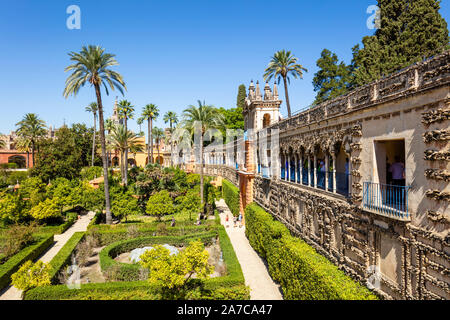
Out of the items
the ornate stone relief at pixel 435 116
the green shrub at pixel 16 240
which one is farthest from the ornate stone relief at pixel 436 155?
the green shrub at pixel 16 240

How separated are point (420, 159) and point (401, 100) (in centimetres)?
170

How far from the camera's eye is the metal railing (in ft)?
26.2

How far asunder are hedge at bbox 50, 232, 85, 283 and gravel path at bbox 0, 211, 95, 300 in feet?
5.44

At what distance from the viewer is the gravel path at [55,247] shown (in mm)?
15908

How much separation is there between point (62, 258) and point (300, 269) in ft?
52.0

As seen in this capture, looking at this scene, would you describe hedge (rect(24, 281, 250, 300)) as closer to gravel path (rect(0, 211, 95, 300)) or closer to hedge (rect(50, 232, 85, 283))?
hedge (rect(50, 232, 85, 283))

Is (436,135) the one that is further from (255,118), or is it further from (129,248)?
(129,248)

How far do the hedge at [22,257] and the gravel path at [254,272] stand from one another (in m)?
14.2

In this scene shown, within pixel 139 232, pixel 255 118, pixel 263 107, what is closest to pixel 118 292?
pixel 139 232

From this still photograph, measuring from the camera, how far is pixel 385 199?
8383mm

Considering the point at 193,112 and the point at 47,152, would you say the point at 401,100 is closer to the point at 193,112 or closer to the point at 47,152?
the point at 193,112

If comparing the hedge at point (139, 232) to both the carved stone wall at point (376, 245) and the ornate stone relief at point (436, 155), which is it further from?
the ornate stone relief at point (436, 155)

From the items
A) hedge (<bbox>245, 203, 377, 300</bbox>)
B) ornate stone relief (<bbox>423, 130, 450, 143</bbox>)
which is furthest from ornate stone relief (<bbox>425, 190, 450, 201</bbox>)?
hedge (<bbox>245, 203, 377, 300</bbox>)

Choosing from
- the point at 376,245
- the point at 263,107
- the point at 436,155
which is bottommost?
the point at 376,245
